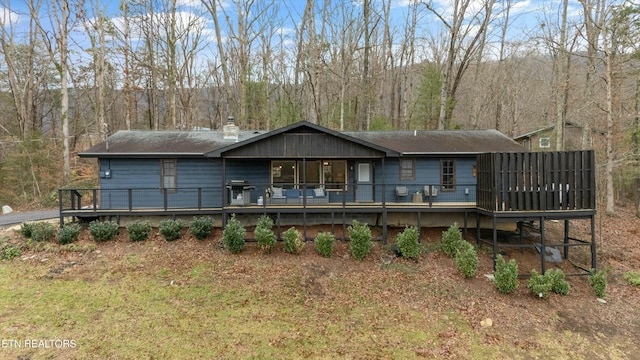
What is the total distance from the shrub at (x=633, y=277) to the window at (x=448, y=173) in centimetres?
616

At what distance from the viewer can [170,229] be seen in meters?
11.5

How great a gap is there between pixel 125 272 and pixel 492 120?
31.1m

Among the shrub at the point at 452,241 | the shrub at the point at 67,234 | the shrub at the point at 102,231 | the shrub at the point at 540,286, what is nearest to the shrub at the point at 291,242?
the shrub at the point at 452,241

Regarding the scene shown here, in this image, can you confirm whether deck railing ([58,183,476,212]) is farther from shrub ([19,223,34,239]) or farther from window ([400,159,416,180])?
shrub ([19,223,34,239])

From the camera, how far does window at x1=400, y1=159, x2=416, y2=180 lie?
1373cm

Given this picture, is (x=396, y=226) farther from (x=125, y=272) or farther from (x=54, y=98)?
(x=54, y=98)

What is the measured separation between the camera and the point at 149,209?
12453 millimetres

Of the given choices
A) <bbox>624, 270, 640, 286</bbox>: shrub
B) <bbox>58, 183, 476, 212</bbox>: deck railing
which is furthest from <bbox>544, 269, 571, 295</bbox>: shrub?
<bbox>58, 183, 476, 212</bbox>: deck railing

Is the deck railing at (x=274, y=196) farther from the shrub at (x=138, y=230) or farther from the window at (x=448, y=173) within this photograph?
the shrub at (x=138, y=230)

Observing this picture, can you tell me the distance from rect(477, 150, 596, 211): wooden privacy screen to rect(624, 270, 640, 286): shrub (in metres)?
2.76

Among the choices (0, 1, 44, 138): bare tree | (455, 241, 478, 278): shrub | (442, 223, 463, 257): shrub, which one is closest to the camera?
(455, 241, 478, 278): shrub

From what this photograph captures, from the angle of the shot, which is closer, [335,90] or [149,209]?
[149,209]

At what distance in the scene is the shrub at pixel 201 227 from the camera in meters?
11.5

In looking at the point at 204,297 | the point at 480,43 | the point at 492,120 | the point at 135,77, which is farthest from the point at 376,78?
the point at 204,297
